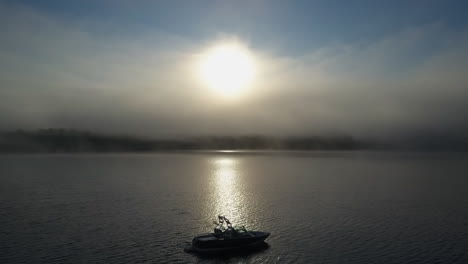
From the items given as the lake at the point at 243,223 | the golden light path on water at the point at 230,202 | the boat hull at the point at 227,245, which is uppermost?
the boat hull at the point at 227,245

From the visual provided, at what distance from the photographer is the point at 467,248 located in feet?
177

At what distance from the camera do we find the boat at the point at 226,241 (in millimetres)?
52906

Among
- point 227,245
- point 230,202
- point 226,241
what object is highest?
point 226,241

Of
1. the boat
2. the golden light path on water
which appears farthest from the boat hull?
the golden light path on water

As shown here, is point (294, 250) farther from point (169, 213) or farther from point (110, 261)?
point (169, 213)

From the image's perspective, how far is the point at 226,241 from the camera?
176 ft

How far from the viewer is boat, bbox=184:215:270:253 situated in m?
52.9

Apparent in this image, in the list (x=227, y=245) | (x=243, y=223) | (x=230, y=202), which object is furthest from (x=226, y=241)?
(x=230, y=202)

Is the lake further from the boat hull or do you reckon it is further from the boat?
the boat

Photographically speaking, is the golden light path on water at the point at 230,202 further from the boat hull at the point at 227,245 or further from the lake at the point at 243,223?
the boat hull at the point at 227,245

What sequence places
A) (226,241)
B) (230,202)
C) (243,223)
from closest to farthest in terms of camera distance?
(226,241), (243,223), (230,202)

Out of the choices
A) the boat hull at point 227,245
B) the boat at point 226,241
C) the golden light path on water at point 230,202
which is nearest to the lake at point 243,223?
the golden light path on water at point 230,202

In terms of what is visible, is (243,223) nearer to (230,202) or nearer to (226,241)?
(226,241)

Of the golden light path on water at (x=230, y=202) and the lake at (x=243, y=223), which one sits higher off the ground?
the lake at (x=243, y=223)
